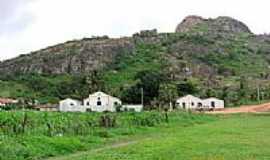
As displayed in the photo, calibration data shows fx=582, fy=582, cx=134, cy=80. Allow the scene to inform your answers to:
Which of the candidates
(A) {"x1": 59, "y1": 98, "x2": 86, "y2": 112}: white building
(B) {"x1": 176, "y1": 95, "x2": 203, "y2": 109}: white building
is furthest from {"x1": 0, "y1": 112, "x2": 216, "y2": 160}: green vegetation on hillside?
(B) {"x1": 176, "y1": 95, "x2": 203, "y2": 109}: white building

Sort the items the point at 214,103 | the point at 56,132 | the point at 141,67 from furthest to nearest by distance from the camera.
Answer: the point at 141,67 < the point at 214,103 < the point at 56,132

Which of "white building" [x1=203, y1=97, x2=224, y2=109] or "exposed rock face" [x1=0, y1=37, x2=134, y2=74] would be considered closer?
"white building" [x1=203, y1=97, x2=224, y2=109]

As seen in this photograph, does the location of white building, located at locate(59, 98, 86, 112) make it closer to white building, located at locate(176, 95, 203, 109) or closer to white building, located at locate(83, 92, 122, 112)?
white building, located at locate(83, 92, 122, 112)

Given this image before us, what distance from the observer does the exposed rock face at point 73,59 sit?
178 metres

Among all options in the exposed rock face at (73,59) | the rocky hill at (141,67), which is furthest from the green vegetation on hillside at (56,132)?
the exposed rock face at (73,59)

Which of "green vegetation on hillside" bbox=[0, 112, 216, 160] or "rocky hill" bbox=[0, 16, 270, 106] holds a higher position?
"rocky hill" bbox=[0, 16, 270, 106]

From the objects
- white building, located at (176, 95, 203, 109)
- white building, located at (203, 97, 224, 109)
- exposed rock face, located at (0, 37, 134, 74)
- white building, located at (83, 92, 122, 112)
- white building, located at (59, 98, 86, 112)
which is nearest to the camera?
white building, located at (59, 98, 86, 112)

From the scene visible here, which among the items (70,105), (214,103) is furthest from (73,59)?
(214,103)

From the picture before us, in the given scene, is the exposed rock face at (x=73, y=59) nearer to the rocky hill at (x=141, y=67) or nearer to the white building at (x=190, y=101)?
the rocky hill at (x=141, y=67)

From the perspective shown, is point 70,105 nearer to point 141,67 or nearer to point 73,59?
point 141,67

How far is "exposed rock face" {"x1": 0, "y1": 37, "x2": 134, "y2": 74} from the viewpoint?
178m

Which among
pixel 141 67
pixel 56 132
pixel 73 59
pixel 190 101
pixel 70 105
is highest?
pixel 73 59

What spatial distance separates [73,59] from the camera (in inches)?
7205

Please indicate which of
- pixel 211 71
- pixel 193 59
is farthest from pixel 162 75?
pixel 193 59
